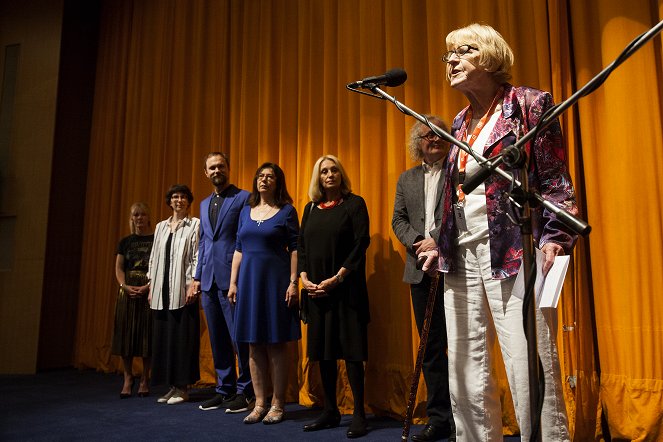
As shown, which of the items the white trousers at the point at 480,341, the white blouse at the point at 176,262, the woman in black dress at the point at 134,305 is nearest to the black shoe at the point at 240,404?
the white blouse at the point at 176,262

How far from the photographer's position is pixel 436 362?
265 cm

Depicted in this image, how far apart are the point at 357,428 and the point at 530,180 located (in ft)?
5.68

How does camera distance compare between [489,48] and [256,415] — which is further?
[256,415]

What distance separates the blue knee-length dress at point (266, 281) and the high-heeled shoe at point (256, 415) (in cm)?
37

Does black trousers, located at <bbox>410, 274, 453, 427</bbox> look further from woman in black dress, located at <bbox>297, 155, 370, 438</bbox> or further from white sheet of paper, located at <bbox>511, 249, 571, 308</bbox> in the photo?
white sheet of paper, located at <bbox>511, 249, 571, 308</bbox>

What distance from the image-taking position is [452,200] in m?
1.59

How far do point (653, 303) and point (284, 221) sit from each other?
1.89 meters

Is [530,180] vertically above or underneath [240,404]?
above

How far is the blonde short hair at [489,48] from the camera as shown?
1537 millimetres

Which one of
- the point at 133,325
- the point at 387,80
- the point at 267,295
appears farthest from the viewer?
the point at 133,325

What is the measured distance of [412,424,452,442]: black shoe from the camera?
2.51 meters

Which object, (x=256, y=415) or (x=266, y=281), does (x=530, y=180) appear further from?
(x=256, y=415)

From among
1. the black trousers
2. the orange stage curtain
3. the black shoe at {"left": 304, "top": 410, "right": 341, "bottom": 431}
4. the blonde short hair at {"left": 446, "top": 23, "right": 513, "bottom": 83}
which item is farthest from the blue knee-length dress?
the blonde short hair at {"left": 446, "top": 23, "right": 513, "bottom": 83}

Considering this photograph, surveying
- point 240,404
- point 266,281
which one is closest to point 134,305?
point 240,404
